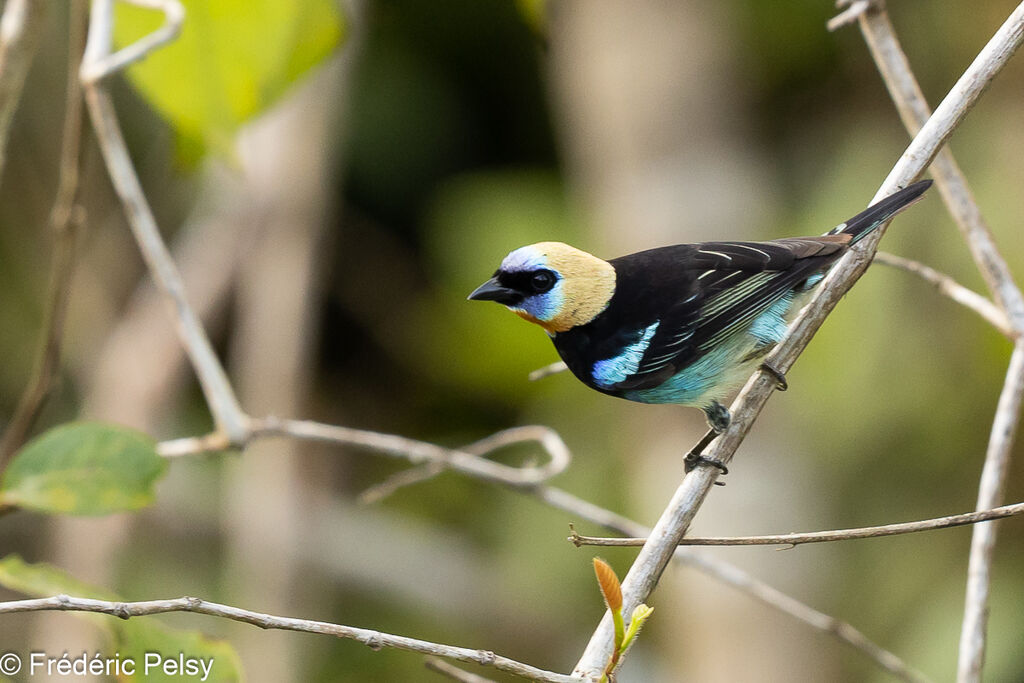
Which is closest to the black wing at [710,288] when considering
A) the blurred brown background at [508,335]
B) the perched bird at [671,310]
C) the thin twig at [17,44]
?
the perched bird at [671,310]

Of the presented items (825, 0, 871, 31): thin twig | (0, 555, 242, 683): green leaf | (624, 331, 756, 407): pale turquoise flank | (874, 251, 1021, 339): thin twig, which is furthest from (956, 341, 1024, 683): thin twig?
(0, 555, 242, 683): green leaf

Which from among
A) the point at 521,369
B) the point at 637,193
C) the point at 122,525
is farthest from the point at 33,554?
the point at 637,193

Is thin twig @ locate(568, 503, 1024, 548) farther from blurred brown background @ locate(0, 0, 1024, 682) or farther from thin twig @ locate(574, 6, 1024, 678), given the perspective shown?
blurred brown background @ locate(0, 0, 1024, 682)

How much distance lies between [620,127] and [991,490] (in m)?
3.52

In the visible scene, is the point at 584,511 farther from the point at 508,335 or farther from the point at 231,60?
the point at 508,335

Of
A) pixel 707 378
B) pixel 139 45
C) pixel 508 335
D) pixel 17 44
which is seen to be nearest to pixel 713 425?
pixel 707 378

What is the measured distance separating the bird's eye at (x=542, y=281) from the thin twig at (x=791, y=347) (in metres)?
0.46

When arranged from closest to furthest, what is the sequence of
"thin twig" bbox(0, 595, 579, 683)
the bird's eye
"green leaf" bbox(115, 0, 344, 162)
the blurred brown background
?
1. "thin twig" bbox(0, 595, 579, 683)
2. "green leaf" bbox(115, 0, 344, 162)
3. the bird's eye
4. the blurred brown background

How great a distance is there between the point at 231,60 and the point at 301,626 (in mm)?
1053

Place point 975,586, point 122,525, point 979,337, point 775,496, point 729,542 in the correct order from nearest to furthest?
1. point 729,542
2. point 975,586
3. point 122,525
4. point 979,337
5. point 775,496

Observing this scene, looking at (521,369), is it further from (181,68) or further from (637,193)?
(181,68)

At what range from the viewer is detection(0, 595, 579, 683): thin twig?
1194 millimetres

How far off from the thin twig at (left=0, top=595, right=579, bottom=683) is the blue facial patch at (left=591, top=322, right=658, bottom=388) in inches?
36.0

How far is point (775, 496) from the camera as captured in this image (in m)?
4.29
